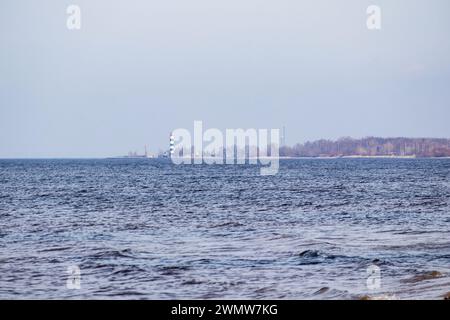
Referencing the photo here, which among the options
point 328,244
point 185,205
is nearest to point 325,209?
point 185,205

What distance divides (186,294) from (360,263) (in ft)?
23.3

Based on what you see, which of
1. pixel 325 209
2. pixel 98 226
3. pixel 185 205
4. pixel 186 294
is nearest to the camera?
pixel 186 294

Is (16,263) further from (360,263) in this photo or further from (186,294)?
(360,263)

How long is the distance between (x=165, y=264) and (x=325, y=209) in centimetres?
2563

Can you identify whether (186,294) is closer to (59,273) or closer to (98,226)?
(59,273)

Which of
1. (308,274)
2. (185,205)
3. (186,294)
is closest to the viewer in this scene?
(186,294)

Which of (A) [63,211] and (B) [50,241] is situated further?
(A) [63,211]

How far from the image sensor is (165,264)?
24.6 metres

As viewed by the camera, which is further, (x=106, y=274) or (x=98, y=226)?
(x=98, y=226)

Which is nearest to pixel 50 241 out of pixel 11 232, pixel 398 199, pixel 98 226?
pixel 11 232

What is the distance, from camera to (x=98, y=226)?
129 feet

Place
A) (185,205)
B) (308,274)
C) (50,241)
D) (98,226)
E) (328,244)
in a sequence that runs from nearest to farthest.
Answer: (308,274), (328,244), (50,241), (98,226), (185,205)

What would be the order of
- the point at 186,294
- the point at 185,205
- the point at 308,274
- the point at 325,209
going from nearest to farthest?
the point at 186,294, the point at 308,274, the point at 325,209, the point at 185,205

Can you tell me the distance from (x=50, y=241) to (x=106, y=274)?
961 cm
